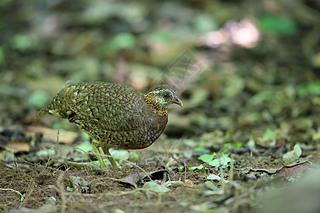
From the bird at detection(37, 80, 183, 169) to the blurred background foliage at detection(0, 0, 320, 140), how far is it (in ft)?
8.19

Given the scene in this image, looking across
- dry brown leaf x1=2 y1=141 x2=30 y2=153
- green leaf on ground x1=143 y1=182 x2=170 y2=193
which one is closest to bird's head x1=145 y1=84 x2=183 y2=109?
green leaf on ground x1=143 y1=182 x2=170 y2=193

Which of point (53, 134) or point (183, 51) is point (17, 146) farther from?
point (183, 51)

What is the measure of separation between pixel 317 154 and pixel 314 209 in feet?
9.34

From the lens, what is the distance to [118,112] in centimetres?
437

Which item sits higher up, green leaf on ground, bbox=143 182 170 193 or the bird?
the bird

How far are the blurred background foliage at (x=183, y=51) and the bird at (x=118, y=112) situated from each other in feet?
8.19

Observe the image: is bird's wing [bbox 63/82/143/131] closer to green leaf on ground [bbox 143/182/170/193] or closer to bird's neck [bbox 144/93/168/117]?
bird's neck [bbox 144/93/168/117]

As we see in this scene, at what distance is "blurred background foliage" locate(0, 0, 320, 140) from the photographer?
26.2 ft

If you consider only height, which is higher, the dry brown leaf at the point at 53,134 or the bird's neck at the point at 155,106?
the bird's neck at the point at 155,106

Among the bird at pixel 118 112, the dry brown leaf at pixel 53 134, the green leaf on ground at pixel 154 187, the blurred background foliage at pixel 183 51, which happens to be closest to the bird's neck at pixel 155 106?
the bird at pixel 118 112

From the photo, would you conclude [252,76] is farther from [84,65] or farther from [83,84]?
[83,84]

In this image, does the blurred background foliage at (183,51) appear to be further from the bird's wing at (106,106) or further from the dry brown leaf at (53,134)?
the bird's wing at (106,106)

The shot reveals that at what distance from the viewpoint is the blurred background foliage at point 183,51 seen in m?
8.00

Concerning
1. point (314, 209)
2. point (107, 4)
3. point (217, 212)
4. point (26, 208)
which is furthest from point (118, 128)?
point (107, 4)
